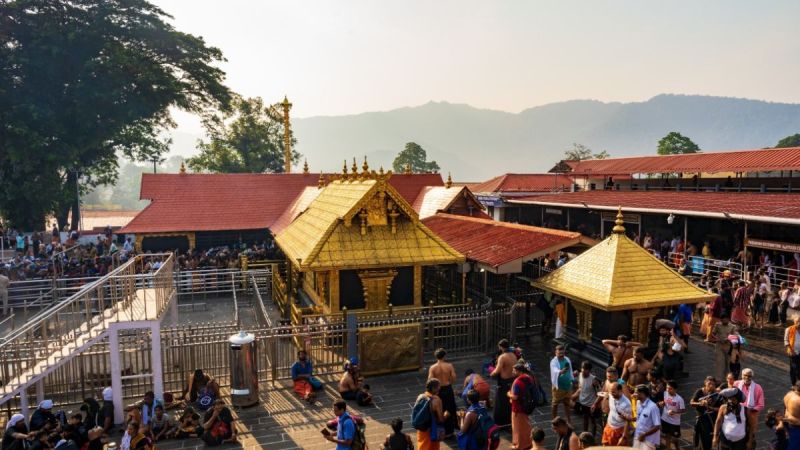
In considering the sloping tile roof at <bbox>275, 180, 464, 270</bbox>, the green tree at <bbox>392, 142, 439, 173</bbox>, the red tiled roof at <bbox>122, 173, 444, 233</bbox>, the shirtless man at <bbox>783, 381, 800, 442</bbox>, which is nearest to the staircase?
the sloping tile roof at <bbox>275, 180, 464, 270</bbox>

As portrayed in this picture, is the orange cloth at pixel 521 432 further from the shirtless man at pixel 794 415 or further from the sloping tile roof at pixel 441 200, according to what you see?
the sloping tile roof at pixel 441 200

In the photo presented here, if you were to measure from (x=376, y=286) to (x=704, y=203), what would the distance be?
54.6 ft

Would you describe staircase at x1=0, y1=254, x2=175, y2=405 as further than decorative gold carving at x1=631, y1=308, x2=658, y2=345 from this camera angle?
No

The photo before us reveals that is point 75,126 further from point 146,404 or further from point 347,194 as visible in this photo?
point 146,404

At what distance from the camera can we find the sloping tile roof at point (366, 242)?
14977mm

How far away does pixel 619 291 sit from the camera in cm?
1244

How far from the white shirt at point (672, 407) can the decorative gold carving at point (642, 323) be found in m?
4.16

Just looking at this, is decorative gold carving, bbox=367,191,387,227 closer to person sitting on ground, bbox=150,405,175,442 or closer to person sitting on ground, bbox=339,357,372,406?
person sitting on ground, bbox=339,357,372,406

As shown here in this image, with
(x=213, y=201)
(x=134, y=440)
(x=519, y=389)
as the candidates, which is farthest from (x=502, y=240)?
(x=213, y=201)

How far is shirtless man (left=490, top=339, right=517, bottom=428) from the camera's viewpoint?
9867 millimetres

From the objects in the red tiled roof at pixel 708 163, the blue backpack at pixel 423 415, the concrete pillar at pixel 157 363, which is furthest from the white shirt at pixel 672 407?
the red tiled roof at pixel 708 163

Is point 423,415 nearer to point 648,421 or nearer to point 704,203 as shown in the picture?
point 648,421

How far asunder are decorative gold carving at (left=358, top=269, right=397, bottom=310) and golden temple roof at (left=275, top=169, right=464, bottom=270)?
49 centimetres

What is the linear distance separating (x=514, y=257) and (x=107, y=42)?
38034 millimetres
